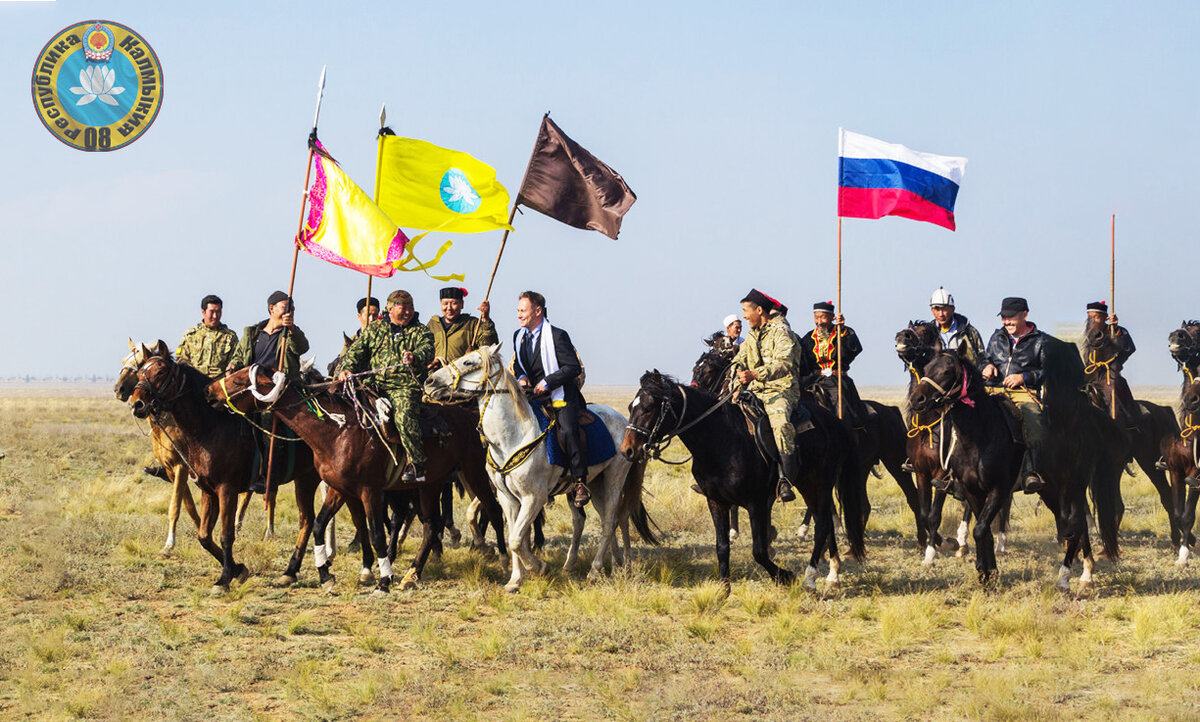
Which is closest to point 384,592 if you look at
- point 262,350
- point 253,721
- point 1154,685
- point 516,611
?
point 516,611

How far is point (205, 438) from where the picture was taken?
1191cm

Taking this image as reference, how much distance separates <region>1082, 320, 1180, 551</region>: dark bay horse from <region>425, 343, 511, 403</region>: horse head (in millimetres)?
7005

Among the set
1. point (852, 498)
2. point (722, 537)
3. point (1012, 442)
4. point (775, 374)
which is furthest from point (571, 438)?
point (1012, 442)

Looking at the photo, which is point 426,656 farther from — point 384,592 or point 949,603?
point 949,603

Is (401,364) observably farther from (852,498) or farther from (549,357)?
(852,498)

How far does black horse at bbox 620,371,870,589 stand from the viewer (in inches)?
431

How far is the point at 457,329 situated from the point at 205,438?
10.2 feet

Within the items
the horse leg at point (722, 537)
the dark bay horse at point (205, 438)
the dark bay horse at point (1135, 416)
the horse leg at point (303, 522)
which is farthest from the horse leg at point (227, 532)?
the dark bay horse at point (1135, 416)

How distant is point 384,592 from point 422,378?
7.38ft

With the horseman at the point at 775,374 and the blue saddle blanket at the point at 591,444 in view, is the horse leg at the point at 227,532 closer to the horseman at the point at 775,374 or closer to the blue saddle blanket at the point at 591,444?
the blue saddle blanket at the point at 591,444

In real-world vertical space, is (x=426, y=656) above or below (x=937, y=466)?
below

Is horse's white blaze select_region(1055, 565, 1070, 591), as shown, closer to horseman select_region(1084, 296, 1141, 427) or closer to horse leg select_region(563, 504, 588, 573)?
horseman select_region(1084, 296, 1141, 427)

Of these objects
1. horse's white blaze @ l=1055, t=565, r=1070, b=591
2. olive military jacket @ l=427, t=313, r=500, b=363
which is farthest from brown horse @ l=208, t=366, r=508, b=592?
horse's white blaze @ l=1055, t=565, r=1070, b=591

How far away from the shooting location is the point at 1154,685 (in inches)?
326
